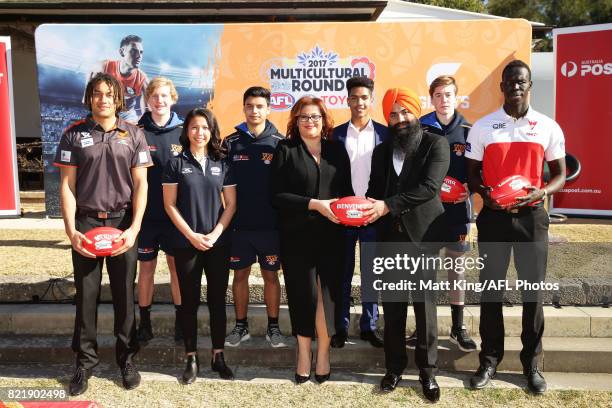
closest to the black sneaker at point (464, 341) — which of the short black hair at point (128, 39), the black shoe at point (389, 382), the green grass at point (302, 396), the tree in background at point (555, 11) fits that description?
the green grass at point (302, 396)

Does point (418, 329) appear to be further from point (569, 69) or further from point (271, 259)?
point (569, 69)

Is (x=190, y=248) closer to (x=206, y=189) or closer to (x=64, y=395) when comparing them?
(x=206, y=189)

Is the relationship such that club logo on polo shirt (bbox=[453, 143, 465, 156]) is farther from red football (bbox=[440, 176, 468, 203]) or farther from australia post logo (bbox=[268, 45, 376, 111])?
australia post logo (bbox=[268, 45, 376, 111])

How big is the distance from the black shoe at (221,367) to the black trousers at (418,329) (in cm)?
118

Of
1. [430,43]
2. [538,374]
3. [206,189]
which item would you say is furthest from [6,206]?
[538,374]

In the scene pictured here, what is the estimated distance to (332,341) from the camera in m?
4.28

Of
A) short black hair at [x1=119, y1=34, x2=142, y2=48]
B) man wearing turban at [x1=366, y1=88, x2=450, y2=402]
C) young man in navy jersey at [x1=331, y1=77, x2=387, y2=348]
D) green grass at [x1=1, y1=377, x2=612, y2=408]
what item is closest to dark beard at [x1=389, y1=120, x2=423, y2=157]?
man wearing turban at [x1=366, y1=88, x2=450, y2=402]

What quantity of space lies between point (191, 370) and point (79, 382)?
766 mm

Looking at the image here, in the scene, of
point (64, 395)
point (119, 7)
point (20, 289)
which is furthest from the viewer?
point (119, 7)

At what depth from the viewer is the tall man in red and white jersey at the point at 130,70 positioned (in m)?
8.02

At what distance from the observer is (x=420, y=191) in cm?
351

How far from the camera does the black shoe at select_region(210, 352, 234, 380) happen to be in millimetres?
3971

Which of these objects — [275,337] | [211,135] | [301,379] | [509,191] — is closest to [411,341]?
[301,379]

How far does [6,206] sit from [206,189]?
5.63 metres
